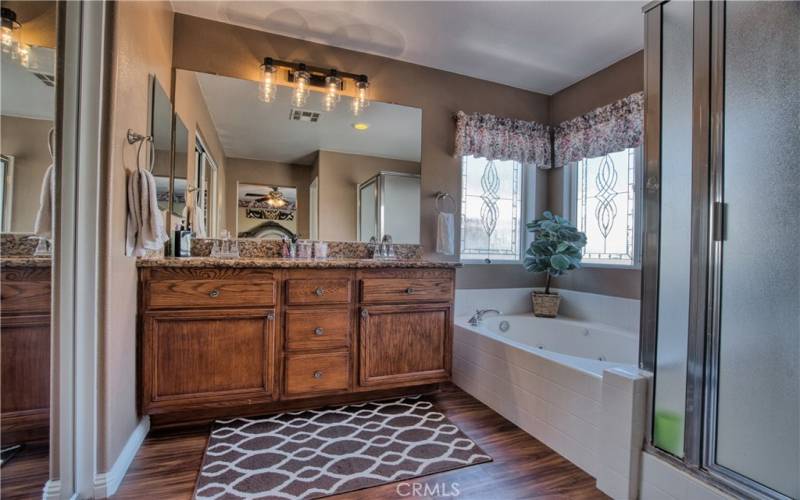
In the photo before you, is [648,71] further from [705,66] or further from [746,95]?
[746,95]

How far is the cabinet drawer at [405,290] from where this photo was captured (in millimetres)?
2105

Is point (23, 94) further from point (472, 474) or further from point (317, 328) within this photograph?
point (472, 474)

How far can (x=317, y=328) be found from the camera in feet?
6.56

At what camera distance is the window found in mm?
2631

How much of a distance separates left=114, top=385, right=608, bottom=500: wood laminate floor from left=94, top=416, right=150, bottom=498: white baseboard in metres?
0.02

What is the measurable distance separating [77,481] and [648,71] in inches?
103

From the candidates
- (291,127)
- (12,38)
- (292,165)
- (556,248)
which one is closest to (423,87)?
(291,127)

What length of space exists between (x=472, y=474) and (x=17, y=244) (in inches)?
69.4

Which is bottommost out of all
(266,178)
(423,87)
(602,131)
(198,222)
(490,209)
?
(198,222)

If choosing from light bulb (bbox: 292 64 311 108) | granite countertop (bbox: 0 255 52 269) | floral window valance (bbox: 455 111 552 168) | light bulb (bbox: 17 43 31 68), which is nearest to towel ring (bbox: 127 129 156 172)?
light bulb (bbox: 17 43 31 68)

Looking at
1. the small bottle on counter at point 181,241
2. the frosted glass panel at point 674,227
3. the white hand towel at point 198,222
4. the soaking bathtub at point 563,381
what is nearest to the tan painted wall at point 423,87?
the soaking bathtub at point 563,381

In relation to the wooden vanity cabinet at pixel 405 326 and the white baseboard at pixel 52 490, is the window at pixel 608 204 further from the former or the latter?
the white baseboard at pixel 52 490

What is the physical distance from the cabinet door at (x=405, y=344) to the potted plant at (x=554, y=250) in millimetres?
953

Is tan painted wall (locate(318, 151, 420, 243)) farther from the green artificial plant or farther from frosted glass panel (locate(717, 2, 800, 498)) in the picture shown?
frosted glass panel (locate(717, 2, 800, 498))
